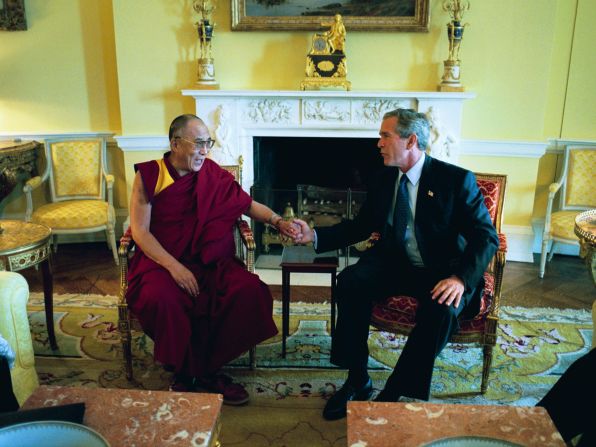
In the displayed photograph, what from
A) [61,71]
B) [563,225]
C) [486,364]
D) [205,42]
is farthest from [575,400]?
[61,71]

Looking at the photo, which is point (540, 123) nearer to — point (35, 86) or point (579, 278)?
point (579, 278)

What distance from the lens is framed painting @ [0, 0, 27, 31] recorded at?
4.57 metres

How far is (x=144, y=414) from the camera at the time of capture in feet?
5.59

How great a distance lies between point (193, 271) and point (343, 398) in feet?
3.15

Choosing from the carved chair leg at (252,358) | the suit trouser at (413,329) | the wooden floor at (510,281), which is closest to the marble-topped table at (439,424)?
the suit trouser at (413,329)

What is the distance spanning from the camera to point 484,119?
4508 mm

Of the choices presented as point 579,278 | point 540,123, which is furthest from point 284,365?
point 540,123

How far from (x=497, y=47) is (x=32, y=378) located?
394 centimetres

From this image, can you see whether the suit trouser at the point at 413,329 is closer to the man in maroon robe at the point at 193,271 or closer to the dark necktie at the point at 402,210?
the dark necktie at the point at 402,210

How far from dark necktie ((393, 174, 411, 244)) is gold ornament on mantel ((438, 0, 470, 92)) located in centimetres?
191

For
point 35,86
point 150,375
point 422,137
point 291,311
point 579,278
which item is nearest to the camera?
point 422,137

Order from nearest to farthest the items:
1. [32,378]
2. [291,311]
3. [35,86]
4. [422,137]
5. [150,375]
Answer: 1. [32,378]
2. [422,137]
3. [150,375]
4. [291,311]
5. [35,86]

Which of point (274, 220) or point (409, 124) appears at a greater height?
point (409, 124)

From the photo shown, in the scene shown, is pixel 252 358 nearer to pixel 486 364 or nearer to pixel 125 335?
pixel 125 335
